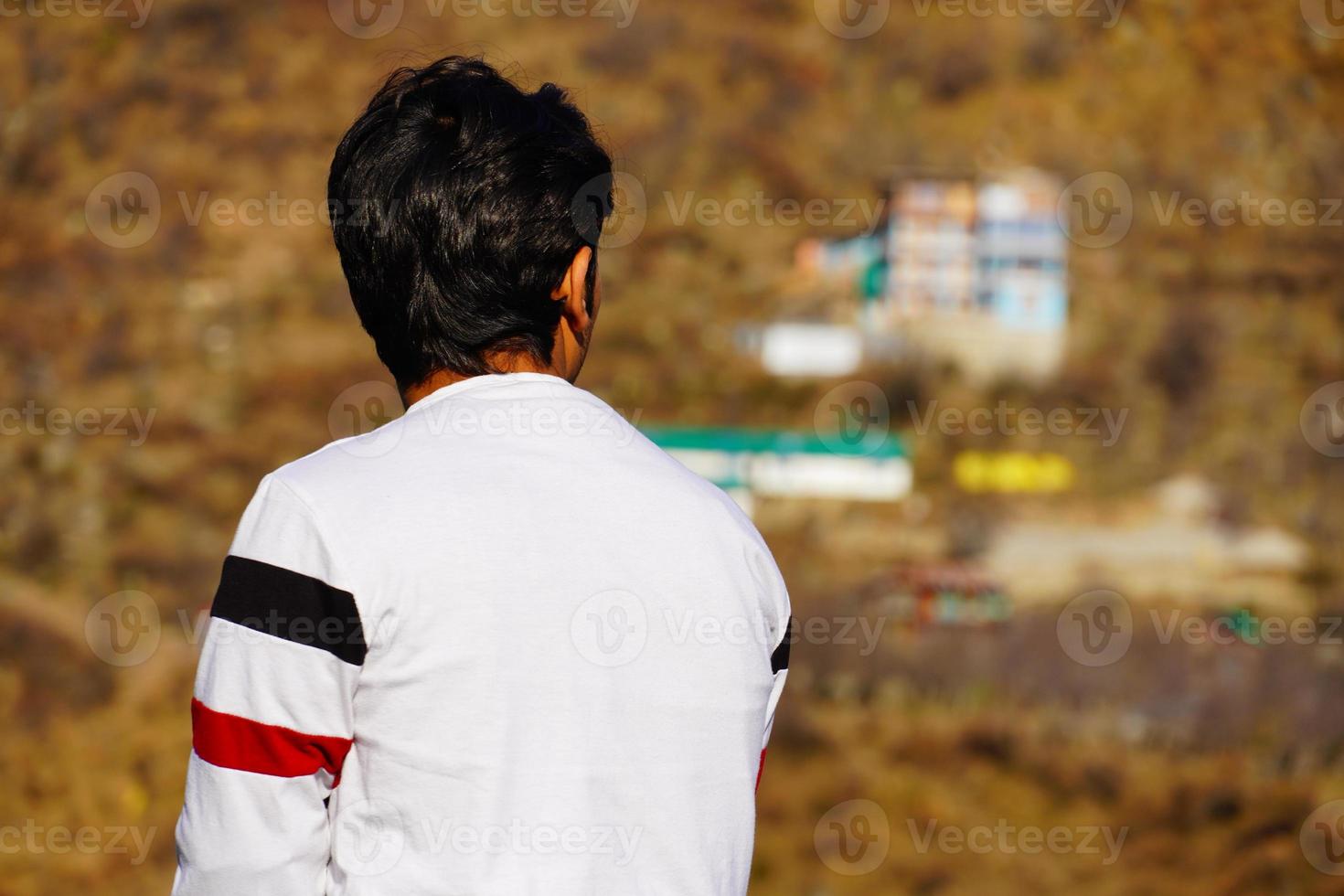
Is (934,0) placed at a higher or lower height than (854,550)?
higher

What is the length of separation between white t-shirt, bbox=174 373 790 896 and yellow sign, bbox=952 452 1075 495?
25.0 ft

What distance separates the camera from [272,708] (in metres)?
0.96

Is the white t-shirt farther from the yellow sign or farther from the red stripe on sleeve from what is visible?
the yellow sign

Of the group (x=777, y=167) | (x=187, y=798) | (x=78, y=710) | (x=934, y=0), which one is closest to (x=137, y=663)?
(x=78, y=710)

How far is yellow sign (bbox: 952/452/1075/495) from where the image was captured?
8.40m

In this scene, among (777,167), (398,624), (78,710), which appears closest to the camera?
(398,624)

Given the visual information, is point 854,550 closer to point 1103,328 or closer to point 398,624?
point 1103,328

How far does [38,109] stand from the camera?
9.59 meters

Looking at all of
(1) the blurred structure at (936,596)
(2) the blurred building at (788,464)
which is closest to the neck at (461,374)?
(1) the blurred structure at (936,596)

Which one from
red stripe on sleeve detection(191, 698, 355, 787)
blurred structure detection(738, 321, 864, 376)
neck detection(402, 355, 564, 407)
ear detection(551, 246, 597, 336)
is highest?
blurred structure detection(738, 321, 864, 376)

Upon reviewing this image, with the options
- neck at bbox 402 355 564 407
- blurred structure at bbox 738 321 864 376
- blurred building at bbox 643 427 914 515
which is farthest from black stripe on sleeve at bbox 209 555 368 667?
blurred structure at bbox 738 321 864 376

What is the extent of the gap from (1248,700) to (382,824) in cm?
763

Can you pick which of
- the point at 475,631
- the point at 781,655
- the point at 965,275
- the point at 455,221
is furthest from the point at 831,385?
the point at 475,631

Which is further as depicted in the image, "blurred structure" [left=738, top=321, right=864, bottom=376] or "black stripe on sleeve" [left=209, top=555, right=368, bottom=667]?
"blurred structure" [left=738, top=321, right=864, bottom=376]
